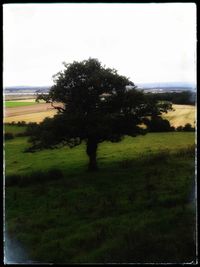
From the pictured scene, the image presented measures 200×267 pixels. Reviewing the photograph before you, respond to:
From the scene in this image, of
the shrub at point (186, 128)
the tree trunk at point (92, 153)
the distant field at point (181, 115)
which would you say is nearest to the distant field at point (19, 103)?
the tree trunk at point (92, 153)

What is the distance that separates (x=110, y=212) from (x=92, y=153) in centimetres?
390

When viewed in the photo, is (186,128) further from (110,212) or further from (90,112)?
(90,112)

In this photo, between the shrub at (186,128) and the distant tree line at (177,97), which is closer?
the distant tree line at (177,97)

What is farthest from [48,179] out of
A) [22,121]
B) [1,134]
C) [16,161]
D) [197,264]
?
[197,264]

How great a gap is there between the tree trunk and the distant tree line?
10.7 ft

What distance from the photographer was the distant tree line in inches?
554

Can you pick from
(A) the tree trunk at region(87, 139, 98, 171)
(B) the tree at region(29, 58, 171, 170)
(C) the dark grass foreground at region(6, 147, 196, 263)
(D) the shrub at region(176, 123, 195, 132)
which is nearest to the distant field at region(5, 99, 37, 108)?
(B) the tree at region(29, 58, 171, 170)

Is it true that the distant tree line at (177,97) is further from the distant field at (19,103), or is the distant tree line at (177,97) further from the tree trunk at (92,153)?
the distant field at (19,103)

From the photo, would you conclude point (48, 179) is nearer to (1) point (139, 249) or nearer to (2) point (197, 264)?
(1) point (139, 249)

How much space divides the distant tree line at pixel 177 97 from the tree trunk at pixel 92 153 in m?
3.28

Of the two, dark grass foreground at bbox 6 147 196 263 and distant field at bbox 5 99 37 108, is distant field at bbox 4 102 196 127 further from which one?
dark grass foreground at bbox 6 147 196 263

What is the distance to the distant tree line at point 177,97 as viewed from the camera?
14.1 metres

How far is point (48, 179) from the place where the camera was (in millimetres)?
17109

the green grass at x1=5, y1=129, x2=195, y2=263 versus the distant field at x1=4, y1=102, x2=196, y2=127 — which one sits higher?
the distant field at x1=4, y1=102, x2=196, y2=127
